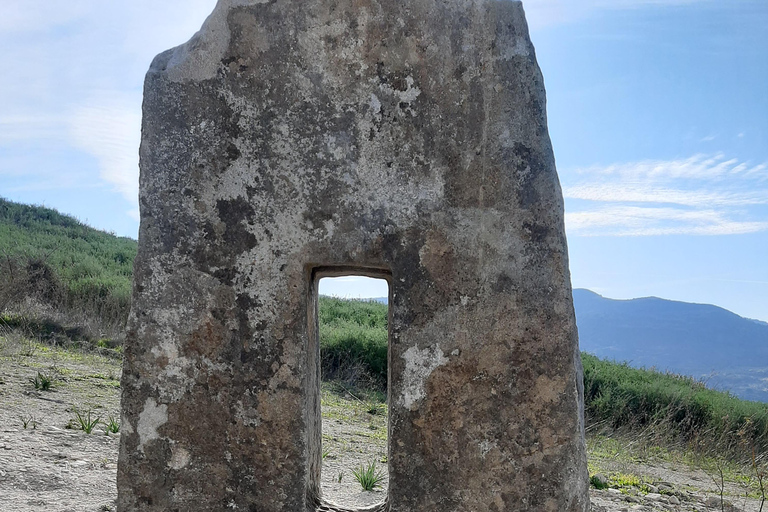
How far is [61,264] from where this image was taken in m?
13.3

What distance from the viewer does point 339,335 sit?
9.29 m

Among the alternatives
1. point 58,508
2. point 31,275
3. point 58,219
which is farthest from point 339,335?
point 58,219

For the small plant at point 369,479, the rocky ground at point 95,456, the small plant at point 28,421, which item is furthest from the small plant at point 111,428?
the small plant at point 369,479

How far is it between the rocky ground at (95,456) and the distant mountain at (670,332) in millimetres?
62537

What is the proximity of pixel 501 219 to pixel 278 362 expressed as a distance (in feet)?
2.94

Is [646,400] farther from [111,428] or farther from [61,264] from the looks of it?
[61,264]

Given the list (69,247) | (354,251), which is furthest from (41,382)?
(69,247)

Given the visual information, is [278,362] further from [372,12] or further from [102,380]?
[102,380]

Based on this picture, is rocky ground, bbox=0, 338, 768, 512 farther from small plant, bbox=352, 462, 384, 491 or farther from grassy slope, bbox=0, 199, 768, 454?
grassy slope, bbox=0, 199, 768, 454

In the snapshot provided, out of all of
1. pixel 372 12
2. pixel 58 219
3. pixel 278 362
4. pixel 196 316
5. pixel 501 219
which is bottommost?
pixel 278 362

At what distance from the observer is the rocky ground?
353 centimetres

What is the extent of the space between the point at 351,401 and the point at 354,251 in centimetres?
547

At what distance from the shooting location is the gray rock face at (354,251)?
219 cm

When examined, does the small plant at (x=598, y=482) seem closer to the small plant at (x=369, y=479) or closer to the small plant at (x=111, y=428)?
the small plant at (x=369, y=479)
